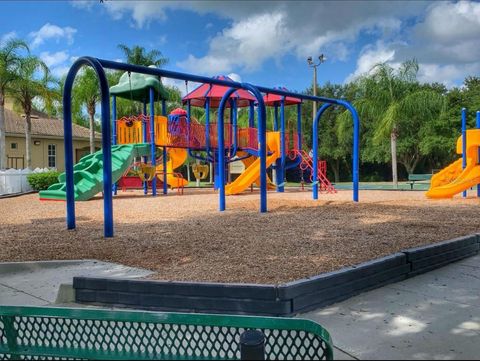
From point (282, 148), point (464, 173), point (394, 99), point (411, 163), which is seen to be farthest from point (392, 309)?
point (411, 163)

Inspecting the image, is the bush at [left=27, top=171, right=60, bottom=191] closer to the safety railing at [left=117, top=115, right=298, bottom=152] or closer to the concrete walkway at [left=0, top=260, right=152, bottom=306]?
the safety railing at [left=117, top=115, right=298, bottom=152]

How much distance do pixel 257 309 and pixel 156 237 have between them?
3971 mm

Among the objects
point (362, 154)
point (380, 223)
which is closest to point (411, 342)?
point (380, 223)

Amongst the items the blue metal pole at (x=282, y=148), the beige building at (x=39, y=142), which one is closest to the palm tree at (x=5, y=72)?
the beige building at (x=39, y=142)

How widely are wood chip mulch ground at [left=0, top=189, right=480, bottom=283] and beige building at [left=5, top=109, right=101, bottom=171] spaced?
25.7m

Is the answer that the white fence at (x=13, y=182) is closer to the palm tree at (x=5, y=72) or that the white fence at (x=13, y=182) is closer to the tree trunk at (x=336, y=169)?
the palm tree at (x=5, y=72)

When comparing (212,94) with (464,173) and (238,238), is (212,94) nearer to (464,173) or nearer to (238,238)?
(464,173)

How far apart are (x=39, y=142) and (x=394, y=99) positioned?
86.3ft

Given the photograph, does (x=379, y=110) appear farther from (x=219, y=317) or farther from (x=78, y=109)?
(x=219, y=317)

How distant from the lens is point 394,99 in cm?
2950

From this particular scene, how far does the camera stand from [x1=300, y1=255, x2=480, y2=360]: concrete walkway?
3.20 m

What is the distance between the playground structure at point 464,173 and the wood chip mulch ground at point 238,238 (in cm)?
369

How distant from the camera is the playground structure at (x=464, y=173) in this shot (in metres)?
15.2

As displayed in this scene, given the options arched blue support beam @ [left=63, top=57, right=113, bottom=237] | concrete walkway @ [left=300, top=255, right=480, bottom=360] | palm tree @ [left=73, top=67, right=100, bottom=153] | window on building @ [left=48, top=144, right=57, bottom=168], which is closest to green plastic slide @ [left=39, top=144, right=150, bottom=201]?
arched blue support beam @ [left=63, top=57, right=113, bottom=237]
